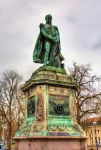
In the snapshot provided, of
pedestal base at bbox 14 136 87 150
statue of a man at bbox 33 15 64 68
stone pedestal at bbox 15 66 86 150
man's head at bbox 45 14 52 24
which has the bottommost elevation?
pedestal base at bbox 14 136 87 150

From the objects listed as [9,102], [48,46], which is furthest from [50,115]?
[9,102]

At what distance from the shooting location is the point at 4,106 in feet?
92.3

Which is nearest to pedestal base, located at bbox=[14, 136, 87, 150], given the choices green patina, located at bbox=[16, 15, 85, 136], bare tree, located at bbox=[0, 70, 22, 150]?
green patina, located at bbox=[16, 15, 85, 136]

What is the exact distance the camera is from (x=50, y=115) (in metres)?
9.27

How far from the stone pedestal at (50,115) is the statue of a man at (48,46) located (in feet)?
2.45

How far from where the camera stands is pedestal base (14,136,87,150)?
8391 millimetres

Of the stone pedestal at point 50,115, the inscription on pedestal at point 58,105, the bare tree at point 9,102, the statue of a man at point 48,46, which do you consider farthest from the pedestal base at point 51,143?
the bare tree at point 9,102

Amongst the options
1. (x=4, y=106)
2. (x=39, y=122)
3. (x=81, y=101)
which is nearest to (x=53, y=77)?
(x=39, y=122)

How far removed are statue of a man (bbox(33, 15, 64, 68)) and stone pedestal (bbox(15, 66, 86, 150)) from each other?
2.45 feet

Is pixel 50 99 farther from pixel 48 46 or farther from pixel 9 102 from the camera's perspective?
pixel 9 102

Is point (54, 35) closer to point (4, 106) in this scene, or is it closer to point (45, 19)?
point (45, 19)

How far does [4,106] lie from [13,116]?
1629mm

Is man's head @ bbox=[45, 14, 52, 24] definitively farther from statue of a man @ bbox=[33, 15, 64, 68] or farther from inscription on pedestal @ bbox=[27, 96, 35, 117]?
inscription on pedestal @ bbox=[27, 96, 35, 117]

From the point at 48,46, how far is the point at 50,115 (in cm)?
347
